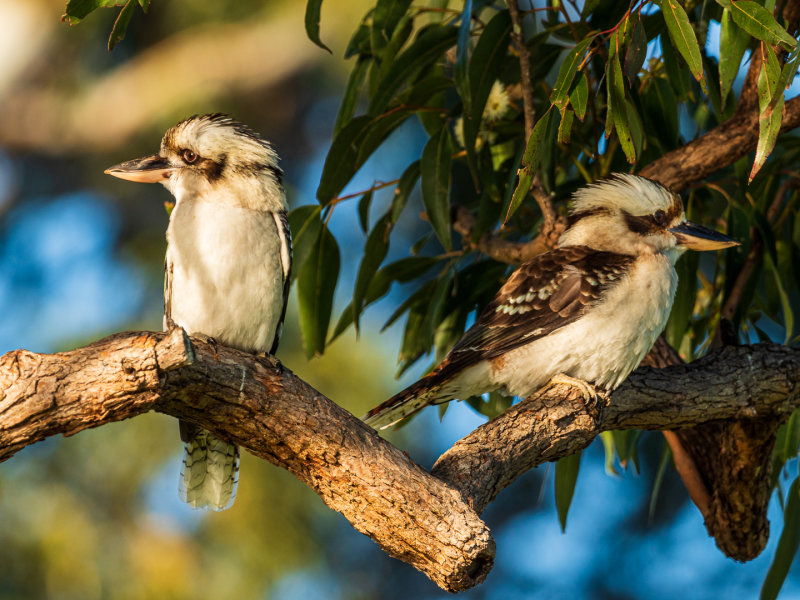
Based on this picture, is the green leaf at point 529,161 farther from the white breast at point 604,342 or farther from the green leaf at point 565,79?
the white breast at point 604,342

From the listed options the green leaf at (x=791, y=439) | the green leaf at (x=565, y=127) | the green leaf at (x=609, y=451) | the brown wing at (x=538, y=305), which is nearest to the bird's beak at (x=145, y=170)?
the brown wing at (x=538, y=305)

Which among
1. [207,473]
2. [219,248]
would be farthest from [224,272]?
[207,473]

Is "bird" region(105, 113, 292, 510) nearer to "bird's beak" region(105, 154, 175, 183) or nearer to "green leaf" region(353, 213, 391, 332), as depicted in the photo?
"bird's beak" region(105, 154, 175, 183)

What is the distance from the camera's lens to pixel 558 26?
2.37 metres

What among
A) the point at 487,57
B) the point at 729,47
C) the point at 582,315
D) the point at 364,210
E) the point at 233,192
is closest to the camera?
the point at 729,47

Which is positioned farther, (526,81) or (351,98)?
(351,98)

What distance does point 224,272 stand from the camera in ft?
6.13

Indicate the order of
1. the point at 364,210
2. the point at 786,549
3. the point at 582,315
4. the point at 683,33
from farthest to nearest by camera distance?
the point at 364,210 → the point at 786,549 → the point at 582,315 → the point at 683,33

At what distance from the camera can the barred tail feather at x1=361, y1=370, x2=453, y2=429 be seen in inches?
78.9

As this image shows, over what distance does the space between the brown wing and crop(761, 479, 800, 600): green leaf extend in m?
0.89

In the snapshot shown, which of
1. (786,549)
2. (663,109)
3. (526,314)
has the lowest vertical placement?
(786,549)

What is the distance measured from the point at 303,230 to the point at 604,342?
86 centimetres

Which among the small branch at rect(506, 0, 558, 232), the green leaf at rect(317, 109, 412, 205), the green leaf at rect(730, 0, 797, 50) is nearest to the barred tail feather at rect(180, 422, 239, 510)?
the green leaf at rect(317, 109, 412, 205)

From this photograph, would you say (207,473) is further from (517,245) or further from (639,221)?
(639,221)
